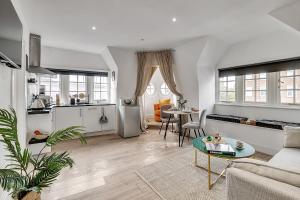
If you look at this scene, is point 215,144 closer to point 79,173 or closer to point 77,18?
point 79,173

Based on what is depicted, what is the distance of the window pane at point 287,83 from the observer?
3130 millimetres

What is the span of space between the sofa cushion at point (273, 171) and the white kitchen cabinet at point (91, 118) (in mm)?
4076

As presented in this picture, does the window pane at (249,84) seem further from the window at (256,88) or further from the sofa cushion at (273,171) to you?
the sofa cushion at (273,171)

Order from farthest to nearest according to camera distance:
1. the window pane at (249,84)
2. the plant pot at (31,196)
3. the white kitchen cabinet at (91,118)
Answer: the white kitchen cabinet at (91,118), the window pane at (249,84), the plant pot at (31,196)

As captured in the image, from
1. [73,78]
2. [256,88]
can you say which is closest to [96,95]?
[73,78]

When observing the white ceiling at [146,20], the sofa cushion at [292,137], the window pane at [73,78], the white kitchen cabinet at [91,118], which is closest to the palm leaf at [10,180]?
the white ceiling at [146,20]

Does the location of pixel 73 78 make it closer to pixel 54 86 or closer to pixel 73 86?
pixel 73 86

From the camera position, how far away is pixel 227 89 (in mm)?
4273

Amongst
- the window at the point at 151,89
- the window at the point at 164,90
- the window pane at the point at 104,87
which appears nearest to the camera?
the window pane at the point at 104,87

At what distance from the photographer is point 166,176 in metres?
2.30

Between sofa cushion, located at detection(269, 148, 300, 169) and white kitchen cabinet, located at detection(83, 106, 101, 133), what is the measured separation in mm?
4067

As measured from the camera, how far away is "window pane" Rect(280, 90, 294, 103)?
3.11 m

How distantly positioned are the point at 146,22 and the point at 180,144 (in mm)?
2749

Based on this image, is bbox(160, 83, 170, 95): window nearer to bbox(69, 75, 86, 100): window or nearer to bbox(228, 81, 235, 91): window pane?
bbox(228, 81, 235, 91): window pane
